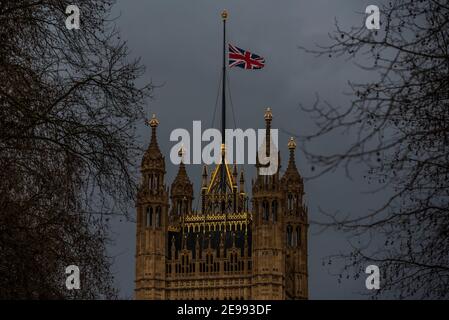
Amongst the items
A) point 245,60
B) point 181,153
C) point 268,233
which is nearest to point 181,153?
point 181,153

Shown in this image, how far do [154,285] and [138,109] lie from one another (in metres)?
86.1

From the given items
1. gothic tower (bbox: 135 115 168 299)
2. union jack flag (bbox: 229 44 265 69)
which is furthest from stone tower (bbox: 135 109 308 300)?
union jack flag (bbox: 229 44 265 69)

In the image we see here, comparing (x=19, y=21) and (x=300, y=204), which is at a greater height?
(x=300, y=204)

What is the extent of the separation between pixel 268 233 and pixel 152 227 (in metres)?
8.84

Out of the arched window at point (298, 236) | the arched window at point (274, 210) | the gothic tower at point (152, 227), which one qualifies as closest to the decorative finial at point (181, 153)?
the gothic tower at point (152, 227)

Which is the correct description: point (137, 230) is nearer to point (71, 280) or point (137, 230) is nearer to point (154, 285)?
point (154, 285)

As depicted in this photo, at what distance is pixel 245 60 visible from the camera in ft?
327

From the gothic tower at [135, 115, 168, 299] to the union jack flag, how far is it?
30.5ft

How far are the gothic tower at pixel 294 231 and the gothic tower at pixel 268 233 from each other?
1770 mm

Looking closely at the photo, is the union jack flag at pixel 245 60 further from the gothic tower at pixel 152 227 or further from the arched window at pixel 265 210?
the arched window at pixel 265 210

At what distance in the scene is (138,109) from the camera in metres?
21.8

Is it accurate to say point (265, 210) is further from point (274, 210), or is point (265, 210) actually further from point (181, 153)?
point (181, 153)

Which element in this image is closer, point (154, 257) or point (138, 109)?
point (138, 109)
